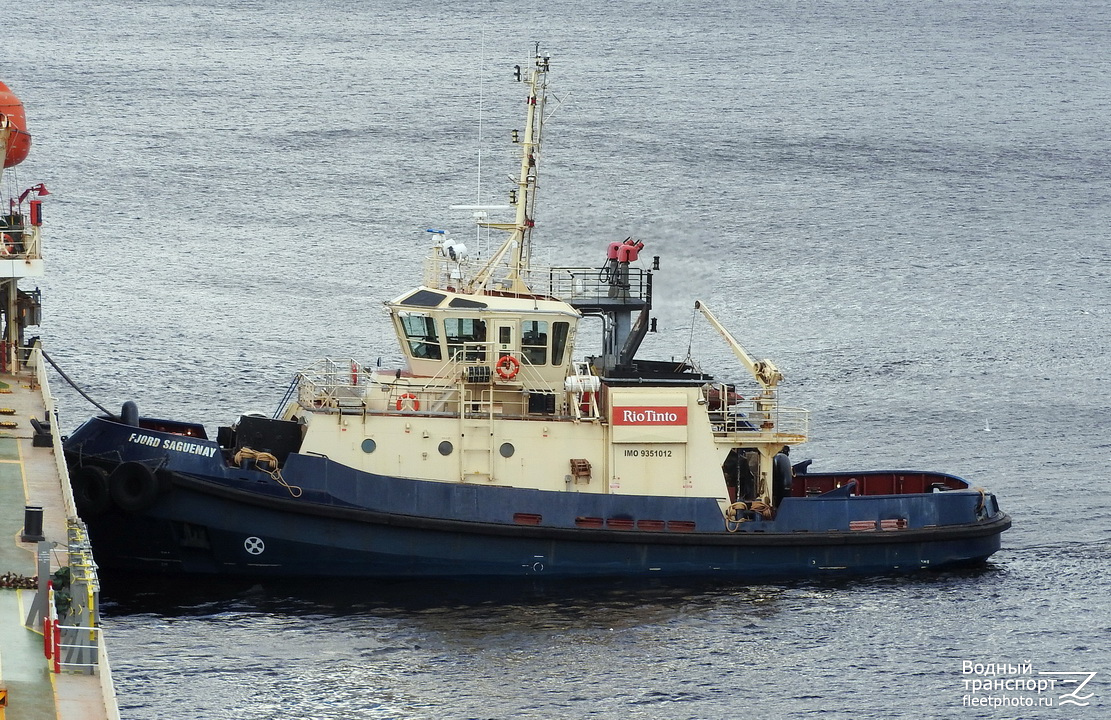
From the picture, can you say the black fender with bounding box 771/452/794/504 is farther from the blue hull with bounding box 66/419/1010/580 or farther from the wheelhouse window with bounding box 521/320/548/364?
the wheelhouse window with bounding box 521/320/548/364

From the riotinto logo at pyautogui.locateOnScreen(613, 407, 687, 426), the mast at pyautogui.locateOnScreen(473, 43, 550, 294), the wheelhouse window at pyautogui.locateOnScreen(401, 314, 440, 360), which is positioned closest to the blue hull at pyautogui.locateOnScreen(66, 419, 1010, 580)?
the riotinto logo at pyautogui.locateOnScreen(613, 407, 687, 426)

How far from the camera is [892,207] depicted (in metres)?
77.4

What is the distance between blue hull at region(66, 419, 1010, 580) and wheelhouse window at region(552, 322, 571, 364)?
2.57 meters

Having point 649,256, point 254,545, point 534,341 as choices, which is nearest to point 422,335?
point 534,341

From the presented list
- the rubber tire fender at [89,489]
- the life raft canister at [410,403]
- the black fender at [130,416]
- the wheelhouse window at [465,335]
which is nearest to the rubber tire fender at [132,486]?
the rubber tire fender at [89,489]

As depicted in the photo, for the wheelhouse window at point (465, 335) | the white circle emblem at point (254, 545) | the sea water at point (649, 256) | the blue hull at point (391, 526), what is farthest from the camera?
the wheelhouse window at point (465, 335)

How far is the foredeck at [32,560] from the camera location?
18.1 m

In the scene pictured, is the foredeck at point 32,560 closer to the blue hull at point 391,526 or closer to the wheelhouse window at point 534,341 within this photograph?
the blue hull at point 391,526

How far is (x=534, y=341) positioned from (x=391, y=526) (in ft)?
13.7

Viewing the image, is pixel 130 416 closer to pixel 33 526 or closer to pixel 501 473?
pixel 501 473

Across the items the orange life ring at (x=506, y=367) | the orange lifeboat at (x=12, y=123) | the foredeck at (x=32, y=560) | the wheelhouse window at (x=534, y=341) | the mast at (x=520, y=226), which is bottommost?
the foredeck at (x=32, y=560)

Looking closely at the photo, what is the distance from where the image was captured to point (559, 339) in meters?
32.4

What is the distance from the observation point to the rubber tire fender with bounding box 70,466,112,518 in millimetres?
29812

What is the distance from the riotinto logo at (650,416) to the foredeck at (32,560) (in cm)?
968
